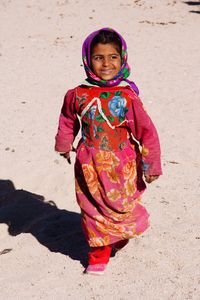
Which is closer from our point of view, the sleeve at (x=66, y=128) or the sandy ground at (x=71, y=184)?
the sleeve at (x=66, y=128)

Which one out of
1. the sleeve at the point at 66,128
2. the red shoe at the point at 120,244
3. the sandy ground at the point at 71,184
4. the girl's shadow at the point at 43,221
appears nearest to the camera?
the sleeve at the point at 66,128

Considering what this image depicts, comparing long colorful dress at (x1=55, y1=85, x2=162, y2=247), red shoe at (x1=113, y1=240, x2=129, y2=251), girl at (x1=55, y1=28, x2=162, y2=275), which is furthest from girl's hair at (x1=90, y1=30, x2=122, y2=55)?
red shoe at (x1=113, y1=240, x2=129, y2=251)

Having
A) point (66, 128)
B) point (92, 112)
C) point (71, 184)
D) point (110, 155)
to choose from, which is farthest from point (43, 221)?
point (92, 112)

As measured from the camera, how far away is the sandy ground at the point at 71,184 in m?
4.04

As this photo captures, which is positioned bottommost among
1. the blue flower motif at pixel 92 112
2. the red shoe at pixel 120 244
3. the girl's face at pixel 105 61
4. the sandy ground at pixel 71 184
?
the sandy ground at pixel 71 184

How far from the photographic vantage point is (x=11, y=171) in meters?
6.15

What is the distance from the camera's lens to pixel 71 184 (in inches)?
225

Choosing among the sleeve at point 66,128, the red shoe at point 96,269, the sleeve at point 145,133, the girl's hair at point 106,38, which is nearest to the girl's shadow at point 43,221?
the red shoe at point 96,269

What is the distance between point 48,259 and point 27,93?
514 centimetres

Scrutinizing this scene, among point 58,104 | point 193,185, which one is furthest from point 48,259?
point 58,104

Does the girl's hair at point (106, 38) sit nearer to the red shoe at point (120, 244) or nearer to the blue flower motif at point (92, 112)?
the blue flower motif at point (92, 112)

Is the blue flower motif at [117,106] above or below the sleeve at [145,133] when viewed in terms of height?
above

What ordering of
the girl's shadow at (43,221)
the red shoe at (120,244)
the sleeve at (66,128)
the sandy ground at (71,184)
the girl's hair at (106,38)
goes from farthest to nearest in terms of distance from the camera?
1. the girl's shadow at (43,221)
2. the red shoe at (120,244)
3. the sandy ground at (71,184)
4. the sleeve at (66,128)
5. the girl's hair at (106,38)

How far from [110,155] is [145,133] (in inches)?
11.6
